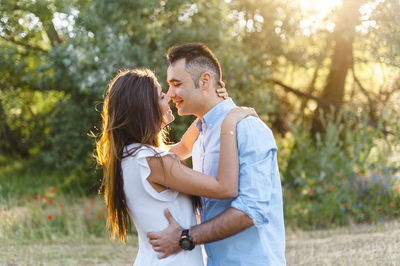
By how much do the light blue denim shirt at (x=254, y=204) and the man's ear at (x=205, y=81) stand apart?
32 centimetres

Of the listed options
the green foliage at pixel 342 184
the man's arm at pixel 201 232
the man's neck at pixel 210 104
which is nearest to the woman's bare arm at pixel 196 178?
the man's arm at pixel 201 232

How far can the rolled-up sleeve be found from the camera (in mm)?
1936

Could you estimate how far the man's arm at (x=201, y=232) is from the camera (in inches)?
76.8

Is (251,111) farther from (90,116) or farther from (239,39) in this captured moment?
(239,39)

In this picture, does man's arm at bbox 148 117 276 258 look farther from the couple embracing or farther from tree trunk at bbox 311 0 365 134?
tree trunk at bbox 311 0 365 134

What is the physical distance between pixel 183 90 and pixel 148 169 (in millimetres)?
566

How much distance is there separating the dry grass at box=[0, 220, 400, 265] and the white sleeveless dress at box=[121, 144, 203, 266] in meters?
2.83

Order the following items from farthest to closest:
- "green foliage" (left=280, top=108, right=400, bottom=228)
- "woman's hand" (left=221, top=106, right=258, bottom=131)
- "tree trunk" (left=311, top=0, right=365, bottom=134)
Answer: "tree trunk" (left=311, top=0, right=365, bottom=134) < "green foliage" (left=280, top=108, right=400, bottom=228) < "woman's hand" (left=221, top=106, right=258, bottom=131)

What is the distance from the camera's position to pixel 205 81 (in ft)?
7.59

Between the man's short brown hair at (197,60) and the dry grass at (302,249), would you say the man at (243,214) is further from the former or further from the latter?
the dry grass at (302,249)

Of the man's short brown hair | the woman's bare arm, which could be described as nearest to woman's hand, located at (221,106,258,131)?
the woman's bare arm

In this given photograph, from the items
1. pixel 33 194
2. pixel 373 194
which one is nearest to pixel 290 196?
pixel 373 194

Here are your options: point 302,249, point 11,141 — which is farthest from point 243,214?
point 11,141

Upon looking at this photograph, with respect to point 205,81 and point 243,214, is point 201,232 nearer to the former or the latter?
point 243,214
